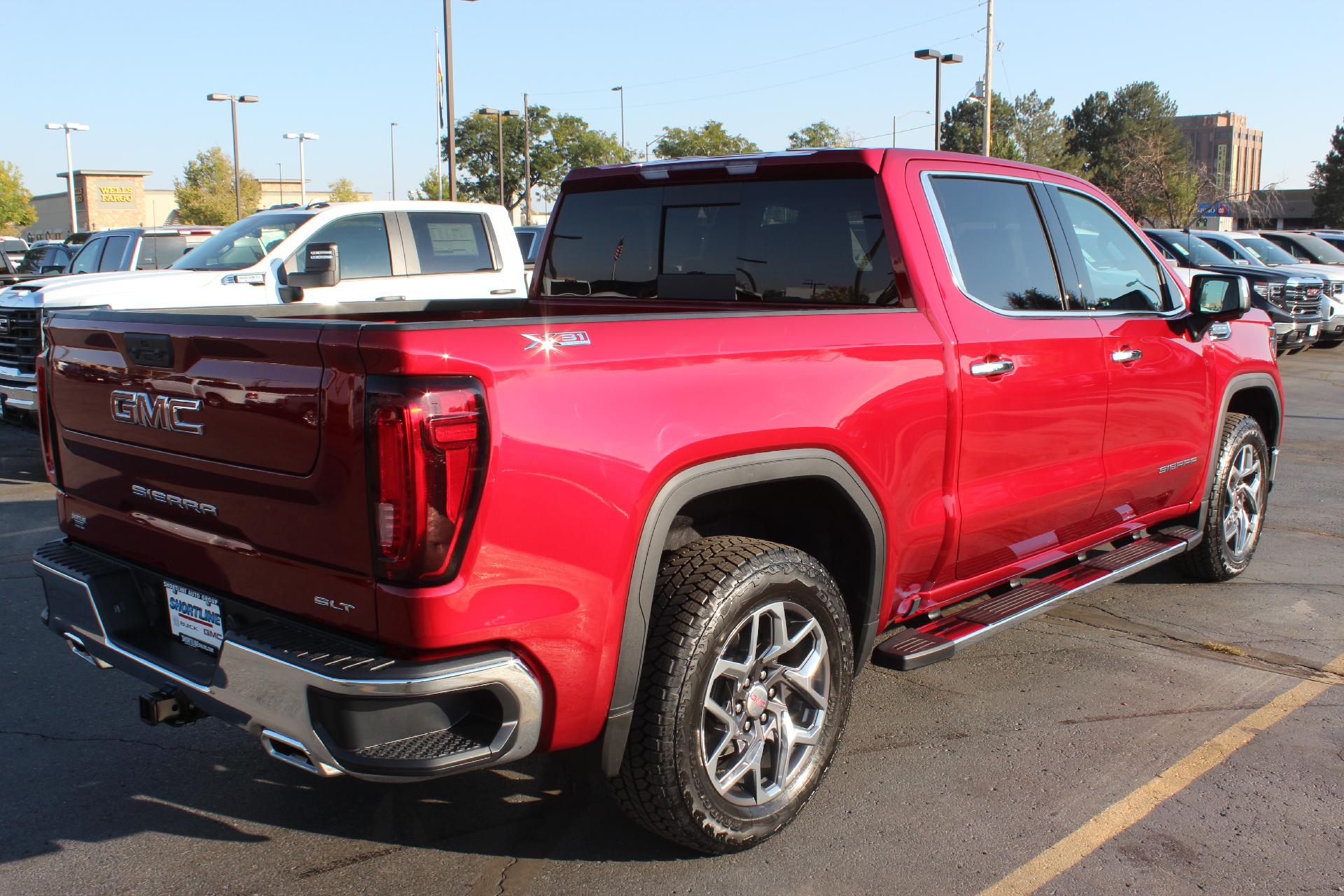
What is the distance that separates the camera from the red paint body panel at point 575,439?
2.48 m

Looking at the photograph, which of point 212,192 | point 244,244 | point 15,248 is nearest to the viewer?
point 244,244

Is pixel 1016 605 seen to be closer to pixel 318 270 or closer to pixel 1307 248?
pixel 318 270

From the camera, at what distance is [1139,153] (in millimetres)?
59031

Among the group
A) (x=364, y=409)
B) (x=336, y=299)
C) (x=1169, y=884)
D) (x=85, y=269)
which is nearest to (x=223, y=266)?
(x=336, y=299)

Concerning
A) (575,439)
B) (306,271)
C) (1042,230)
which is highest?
(1042,230)

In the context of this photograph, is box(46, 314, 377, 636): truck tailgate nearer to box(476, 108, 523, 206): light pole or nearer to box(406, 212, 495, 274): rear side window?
box(406, 212, 495, 274): rear side window

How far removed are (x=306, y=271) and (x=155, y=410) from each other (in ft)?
22.0

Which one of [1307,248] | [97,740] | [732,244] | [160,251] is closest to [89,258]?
[160,251]

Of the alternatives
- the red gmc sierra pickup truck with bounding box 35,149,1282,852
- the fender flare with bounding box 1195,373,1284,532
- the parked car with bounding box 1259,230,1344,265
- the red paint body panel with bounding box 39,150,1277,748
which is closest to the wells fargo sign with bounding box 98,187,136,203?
the parked car with bounding box 1259,230,1344,265

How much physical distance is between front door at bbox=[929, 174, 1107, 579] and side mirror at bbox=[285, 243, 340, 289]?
5649 mm

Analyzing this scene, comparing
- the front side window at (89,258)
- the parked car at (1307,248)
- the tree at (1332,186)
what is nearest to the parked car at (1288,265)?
the parked car at (1307,248)

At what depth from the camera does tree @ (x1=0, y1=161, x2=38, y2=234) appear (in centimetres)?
7012

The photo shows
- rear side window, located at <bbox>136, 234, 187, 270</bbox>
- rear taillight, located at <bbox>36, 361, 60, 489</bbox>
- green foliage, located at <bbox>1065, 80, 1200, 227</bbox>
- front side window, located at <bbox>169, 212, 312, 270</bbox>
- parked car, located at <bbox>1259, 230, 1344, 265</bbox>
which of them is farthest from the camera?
green foliage, located at <bbox>1065, 80, 1200, 227</bbox>

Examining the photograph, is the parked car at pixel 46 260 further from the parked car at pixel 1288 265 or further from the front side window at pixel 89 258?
the parked car at pixel 1288 265
